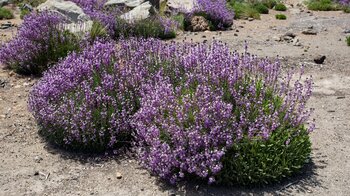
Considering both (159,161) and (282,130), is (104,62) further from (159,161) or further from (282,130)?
(282,130)

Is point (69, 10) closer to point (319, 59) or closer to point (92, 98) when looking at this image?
point (319, 59)

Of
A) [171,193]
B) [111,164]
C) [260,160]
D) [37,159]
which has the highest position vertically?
[260,160]

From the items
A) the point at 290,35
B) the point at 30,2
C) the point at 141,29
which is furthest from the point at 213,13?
the point at 30,2

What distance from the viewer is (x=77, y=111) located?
19.6 ft

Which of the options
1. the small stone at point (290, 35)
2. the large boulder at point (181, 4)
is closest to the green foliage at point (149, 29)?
the large boulder at point (181, 4)

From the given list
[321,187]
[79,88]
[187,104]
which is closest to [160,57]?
[79,88]

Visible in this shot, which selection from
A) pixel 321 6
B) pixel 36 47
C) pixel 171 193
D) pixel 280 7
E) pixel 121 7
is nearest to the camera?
pixel 171 193

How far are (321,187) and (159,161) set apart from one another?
186cm

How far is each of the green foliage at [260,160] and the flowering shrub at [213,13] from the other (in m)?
9.04

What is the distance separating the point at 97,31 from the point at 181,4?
5245 mm

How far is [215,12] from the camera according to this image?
14.3 metres

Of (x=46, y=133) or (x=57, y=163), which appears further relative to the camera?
(x=46, y=133)

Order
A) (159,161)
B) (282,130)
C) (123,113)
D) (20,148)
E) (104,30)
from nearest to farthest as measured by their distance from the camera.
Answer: (159,161), (282,130), (123,113), (20,148), (104,30)

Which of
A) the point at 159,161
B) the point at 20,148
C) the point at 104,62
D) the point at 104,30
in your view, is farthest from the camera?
the point at 104,30
